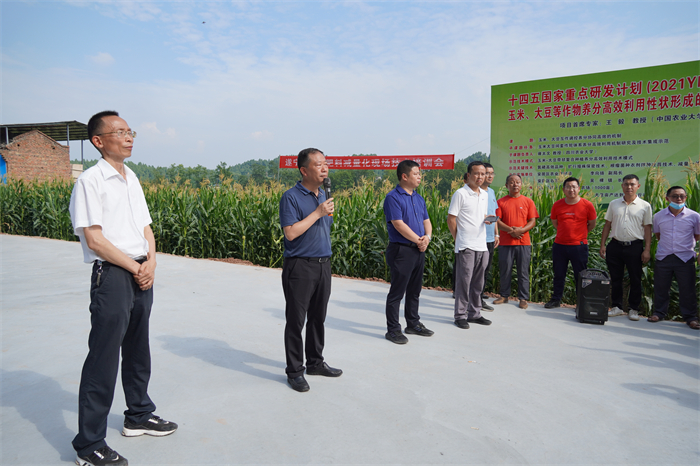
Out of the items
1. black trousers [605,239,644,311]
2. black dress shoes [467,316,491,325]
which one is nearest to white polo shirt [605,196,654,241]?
black trousers [605,239,644,311]

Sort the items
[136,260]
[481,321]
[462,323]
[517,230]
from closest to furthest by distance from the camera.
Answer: [136,260]
[462,323]
[481,321]
[517,230]

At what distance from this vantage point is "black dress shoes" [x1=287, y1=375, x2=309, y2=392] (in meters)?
3.49

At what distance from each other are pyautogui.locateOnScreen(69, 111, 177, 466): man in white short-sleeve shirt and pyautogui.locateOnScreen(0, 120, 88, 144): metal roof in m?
32.4

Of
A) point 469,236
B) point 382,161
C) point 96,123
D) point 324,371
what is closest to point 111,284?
point 96,123

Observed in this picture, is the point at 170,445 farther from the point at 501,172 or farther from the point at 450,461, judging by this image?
the point at 501,172

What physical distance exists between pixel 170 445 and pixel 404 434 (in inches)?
57.5

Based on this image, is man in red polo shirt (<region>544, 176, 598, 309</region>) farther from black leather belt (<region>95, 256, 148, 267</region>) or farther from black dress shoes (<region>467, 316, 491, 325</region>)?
black leather belt (<region>95, 256, 148, 267</region>)

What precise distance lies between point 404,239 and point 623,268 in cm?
362

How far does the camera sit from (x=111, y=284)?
8.21ft

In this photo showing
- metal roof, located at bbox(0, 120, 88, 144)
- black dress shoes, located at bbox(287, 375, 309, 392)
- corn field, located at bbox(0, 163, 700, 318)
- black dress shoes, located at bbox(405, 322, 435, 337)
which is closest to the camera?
black dress shoes, located at bbox(287, 375, 309, 392)

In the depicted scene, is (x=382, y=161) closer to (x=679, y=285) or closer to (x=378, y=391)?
(x=679, y=285)

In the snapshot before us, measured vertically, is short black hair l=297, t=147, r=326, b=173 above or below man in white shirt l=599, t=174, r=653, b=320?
above

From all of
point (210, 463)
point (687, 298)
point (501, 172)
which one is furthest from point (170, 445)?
point (501, 172)

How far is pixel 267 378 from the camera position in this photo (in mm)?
3756
